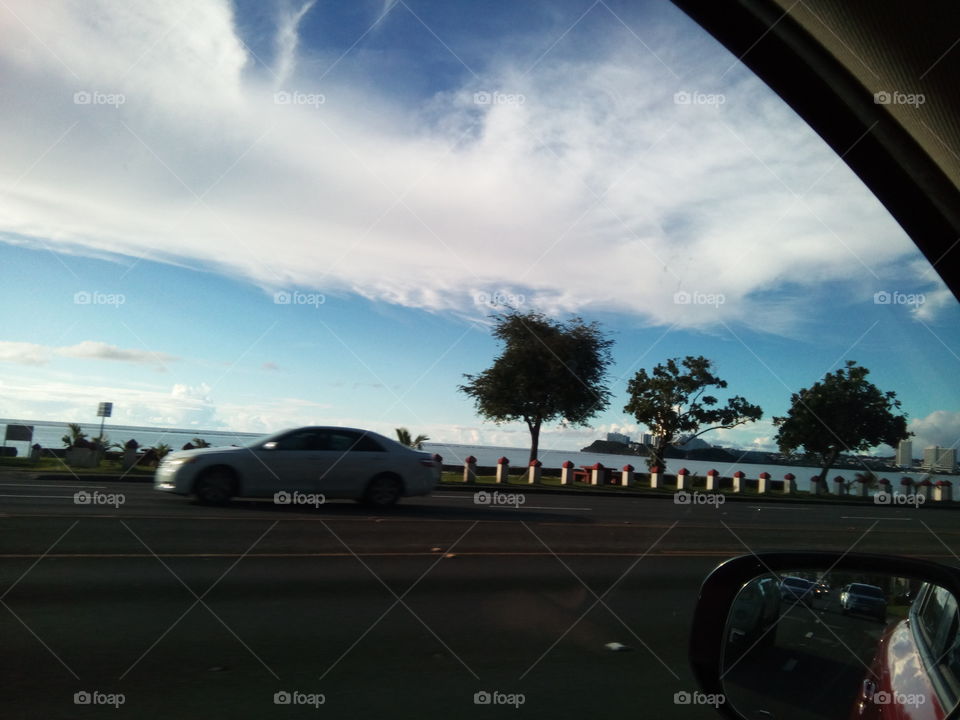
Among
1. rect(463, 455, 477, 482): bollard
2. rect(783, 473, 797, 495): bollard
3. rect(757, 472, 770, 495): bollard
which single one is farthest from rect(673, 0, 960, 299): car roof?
rect(757, 472, 770, 495): bollard

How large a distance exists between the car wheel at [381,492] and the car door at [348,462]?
11cm

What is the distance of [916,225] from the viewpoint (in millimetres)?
2887

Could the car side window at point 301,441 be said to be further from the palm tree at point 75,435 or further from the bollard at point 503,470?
the bollard at point 503,470

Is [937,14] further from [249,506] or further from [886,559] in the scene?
[249,506]

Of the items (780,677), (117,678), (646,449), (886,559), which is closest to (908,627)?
(886,559)

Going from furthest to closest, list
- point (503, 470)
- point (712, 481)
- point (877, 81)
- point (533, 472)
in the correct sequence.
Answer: point (533, 472)
point (503, 470)
point (712, 481)
point (877, 81)

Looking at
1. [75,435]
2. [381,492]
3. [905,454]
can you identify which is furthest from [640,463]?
[905,454]

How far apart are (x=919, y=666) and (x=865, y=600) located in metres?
0.24

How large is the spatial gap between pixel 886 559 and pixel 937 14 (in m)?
1.74

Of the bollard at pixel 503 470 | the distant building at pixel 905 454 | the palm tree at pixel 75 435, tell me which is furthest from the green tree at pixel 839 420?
the palm tree at pixel 75 435

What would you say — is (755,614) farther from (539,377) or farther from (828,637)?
(539,377)

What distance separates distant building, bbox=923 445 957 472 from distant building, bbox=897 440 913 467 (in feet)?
0.23

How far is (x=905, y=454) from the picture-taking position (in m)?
3.77

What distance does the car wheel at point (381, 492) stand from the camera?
12.0 metres
